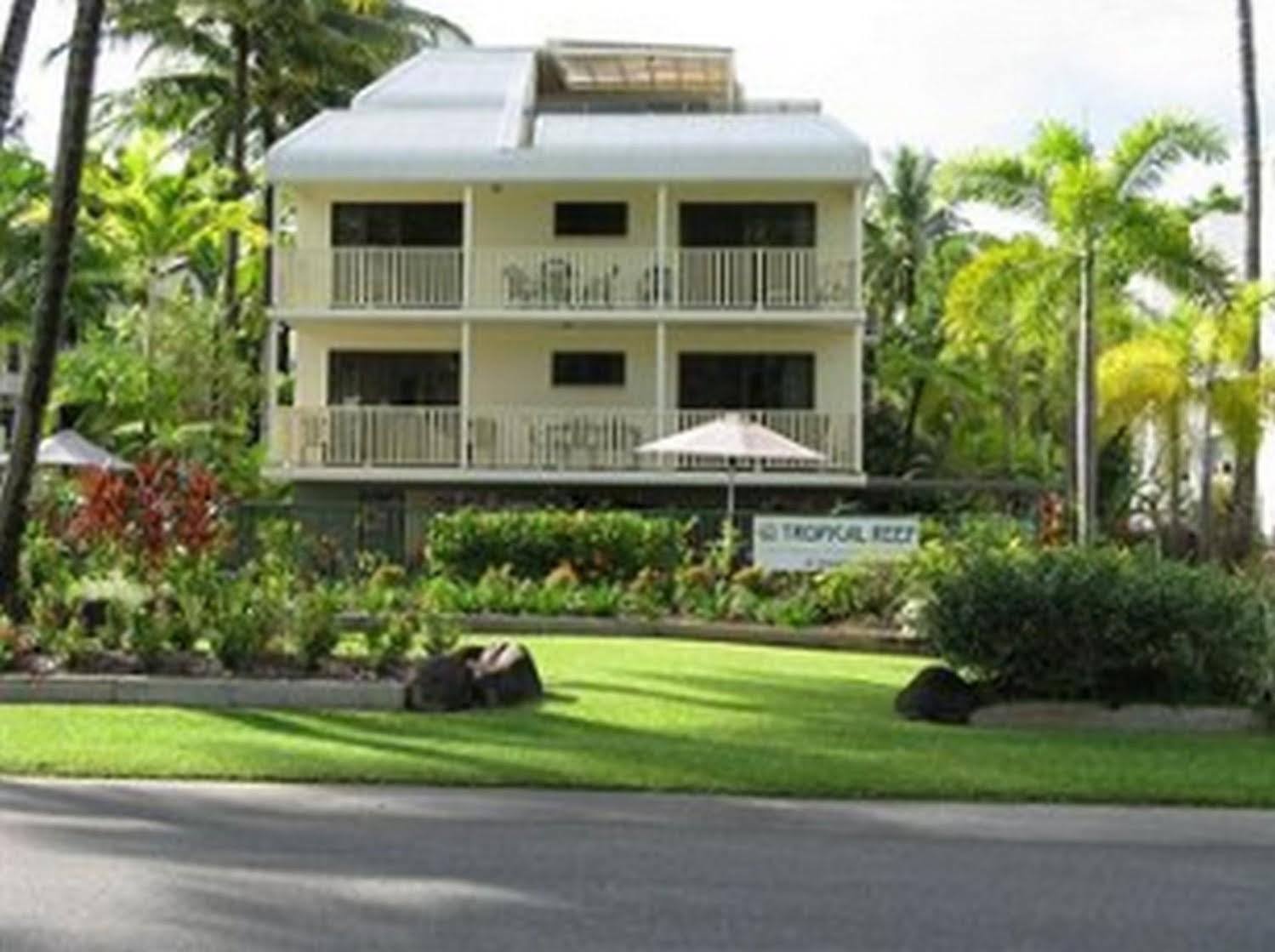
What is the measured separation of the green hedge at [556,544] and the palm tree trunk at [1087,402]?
587cm

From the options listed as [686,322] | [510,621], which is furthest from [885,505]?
[510,621]

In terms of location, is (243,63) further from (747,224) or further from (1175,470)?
(1175,470)

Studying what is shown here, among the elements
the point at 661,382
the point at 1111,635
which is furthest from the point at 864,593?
the point at 661,382

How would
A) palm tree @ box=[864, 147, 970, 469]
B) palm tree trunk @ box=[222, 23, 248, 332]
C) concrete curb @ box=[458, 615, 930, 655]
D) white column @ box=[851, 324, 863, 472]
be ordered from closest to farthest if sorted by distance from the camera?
concrete curb @ box=[458, 615, 930, 655] → white column @ box=[851, 324, 863, 472] → palm tree trunk @ box=[222, 23, 248, 332] → palm tree @ box=[864, 147, 970, 469]

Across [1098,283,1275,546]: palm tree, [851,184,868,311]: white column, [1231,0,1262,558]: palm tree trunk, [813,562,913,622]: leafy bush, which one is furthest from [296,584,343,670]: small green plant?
[1231,0,1262,558]: palm tree trunk

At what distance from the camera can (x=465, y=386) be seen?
108ft

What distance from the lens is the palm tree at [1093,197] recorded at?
1199 inches

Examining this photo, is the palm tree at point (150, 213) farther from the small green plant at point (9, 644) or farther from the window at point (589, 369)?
the small green plant at point (9, 644)

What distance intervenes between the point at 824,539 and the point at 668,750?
12405mm

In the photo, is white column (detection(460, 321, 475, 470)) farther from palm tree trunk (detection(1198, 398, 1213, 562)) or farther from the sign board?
palm tree trunk (detection(1198, 398, 1213, 562))

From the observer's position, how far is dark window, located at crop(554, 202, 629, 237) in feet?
112

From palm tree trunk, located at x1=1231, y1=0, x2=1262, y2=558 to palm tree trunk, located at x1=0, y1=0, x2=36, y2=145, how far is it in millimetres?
22120

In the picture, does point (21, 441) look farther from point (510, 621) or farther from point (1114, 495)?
point (1114, 495)

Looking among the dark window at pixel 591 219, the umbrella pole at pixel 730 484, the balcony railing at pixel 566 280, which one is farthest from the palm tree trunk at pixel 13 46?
the dark window at pixel 591 219
